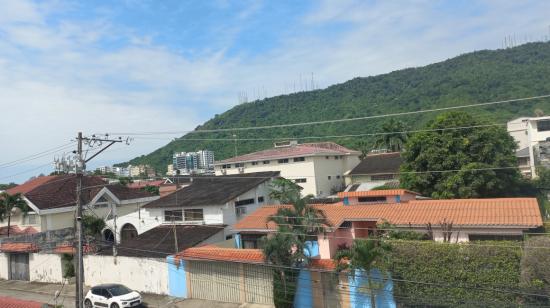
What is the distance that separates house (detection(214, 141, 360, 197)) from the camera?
5188 cm

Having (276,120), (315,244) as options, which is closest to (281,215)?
(315,244)

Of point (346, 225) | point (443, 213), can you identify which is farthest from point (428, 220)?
point (346, 225)

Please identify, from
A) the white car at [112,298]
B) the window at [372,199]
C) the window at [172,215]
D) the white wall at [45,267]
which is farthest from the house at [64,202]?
the window at [372,199]

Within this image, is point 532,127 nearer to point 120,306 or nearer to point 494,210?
point 494,210

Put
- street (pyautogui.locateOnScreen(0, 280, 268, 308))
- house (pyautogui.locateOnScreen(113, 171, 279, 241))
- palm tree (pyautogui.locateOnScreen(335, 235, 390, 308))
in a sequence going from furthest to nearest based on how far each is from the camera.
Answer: house (pyautogui.locateOnScreen(113, 171, 279, 241)) < street (pyautogui.locateOnScreen(0, 280, 268, 308)) < palm tree (pyautogui.locateOnScreen(335, 235, 390, 308))

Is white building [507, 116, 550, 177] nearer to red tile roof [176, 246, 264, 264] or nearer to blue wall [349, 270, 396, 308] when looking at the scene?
blue wall [349, 270, 396, 308]

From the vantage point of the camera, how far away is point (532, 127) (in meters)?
57.1

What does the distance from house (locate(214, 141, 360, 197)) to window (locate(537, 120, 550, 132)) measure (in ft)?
77.4

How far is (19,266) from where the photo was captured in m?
Answer: 31.3

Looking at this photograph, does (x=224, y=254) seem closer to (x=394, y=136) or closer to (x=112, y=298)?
(x=112, y=298)

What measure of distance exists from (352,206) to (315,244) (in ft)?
16.2

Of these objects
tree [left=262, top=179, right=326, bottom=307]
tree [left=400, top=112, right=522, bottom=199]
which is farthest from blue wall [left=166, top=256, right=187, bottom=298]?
tree [left=400, top=112, right=522, bottom=199]

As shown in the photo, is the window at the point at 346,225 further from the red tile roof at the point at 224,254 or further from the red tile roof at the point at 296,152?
the red tile roof at the point at 296,152

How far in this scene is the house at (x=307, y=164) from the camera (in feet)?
170
